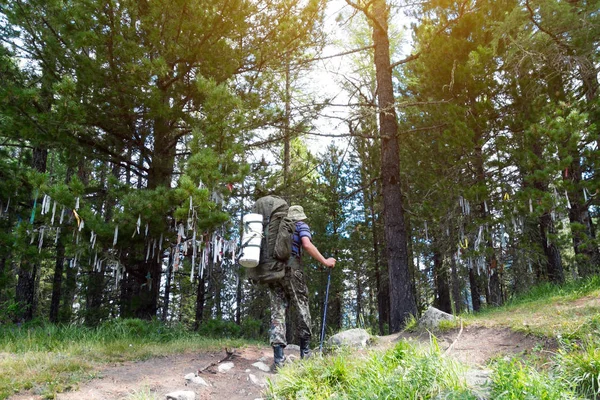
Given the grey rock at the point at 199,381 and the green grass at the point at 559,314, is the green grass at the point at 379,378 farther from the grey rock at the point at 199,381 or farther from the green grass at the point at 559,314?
the green grass at the point at 559,314

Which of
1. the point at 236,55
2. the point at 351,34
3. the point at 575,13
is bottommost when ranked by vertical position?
the point at 236,55

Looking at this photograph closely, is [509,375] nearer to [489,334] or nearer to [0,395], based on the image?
[489,334]

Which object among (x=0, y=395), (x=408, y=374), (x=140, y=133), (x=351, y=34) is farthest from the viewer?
(x=351, y=34)

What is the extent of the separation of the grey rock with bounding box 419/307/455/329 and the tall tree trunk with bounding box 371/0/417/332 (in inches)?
78.7

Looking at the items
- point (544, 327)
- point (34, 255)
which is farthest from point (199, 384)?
point (34, 255)

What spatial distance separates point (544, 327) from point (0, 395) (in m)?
4.90

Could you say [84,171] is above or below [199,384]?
above

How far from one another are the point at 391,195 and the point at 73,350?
5980 millimetres

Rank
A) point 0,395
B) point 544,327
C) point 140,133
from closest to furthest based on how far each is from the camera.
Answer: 1. point 0,395
2. point 544,327
3. point 140,133

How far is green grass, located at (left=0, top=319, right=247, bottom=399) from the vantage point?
11.5 feet

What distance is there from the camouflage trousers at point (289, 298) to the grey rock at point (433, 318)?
1622 mm

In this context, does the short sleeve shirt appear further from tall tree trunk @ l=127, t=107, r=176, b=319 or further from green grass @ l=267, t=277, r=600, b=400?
tall tree trunk @ l=127, t=107, r=176, b=319

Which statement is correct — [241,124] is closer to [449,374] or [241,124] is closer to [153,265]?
[153,265]

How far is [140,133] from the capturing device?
8438mm
